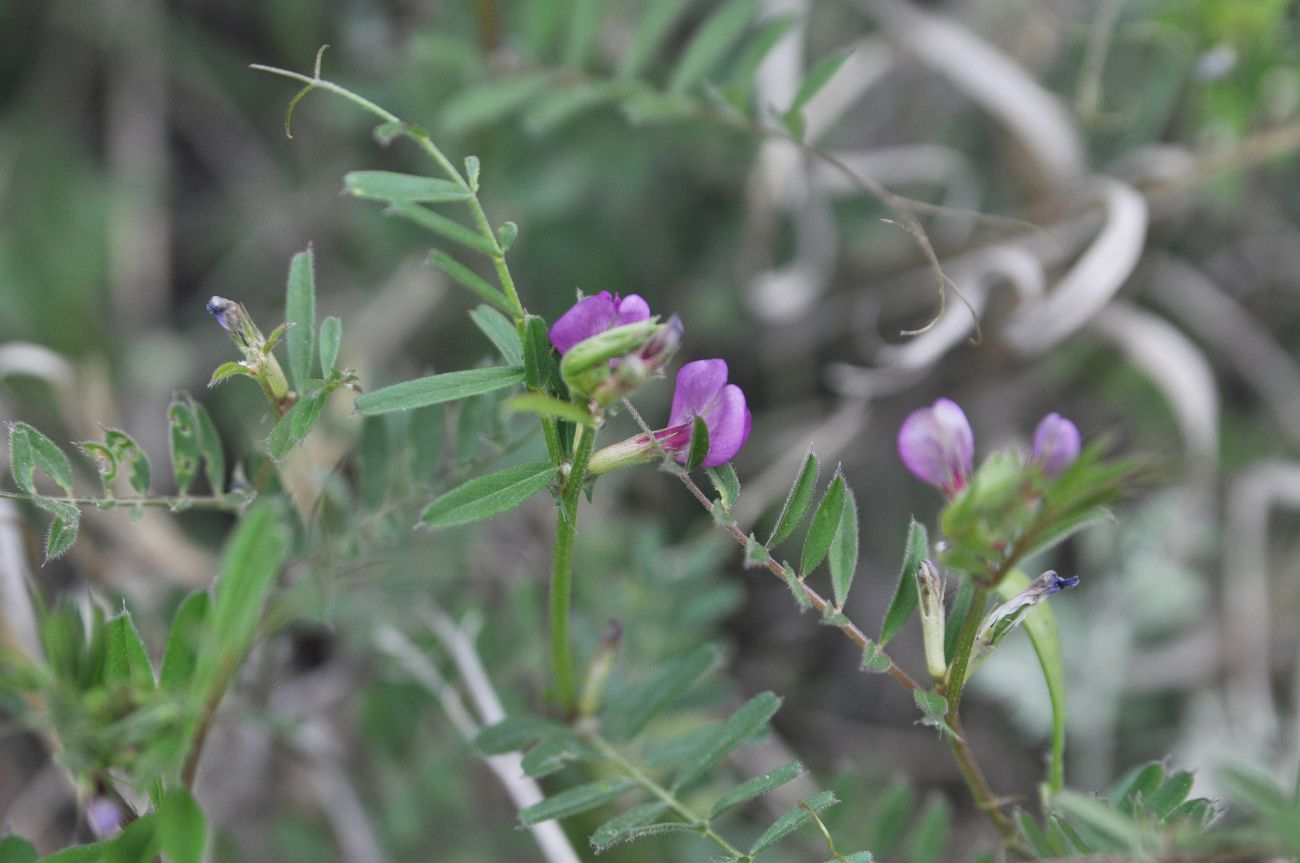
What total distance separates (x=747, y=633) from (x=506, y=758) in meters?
0.95

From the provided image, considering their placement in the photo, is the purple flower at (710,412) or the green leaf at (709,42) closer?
the purple flower at (710,412)

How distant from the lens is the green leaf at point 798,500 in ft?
3.15

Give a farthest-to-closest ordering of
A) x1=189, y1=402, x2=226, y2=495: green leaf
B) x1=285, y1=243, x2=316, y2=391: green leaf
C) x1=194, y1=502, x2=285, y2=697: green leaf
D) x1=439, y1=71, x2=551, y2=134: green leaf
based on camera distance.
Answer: x1=439, y1=71, x2=551, y2=134: green leaf
x1=189, y1=402, x2=226, y2=495: green leaf
x1=285, y1=243, x2=316, y2=391: green leaf
x1=194, y1=502, x2=285, y2=697: green leaf

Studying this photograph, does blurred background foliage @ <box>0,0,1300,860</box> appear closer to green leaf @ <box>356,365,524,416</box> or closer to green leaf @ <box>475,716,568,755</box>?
green leaf @ <box>475,716,568,755</box>

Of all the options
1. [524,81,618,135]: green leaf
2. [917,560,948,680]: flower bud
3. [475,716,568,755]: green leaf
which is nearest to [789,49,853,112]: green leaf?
[524,81,618,135]: green leaf

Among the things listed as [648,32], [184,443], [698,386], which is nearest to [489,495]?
[698,386]

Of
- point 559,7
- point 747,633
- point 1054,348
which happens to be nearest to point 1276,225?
point 1054,348

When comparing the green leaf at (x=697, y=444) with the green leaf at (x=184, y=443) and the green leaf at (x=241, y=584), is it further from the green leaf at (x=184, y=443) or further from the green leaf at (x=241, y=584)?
the green leaf at (x=184, y=443)

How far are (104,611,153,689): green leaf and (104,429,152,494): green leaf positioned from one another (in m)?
0.23

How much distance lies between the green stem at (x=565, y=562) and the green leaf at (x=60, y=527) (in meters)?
0.41

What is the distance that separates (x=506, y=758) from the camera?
1.37m

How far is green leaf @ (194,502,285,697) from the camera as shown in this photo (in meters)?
0.72

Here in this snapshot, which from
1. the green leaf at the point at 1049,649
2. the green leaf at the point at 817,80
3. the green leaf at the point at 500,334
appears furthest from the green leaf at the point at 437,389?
the green leaf at the point at 817,80

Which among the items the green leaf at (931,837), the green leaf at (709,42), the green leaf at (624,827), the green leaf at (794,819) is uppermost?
the green leaf at (709,42)
